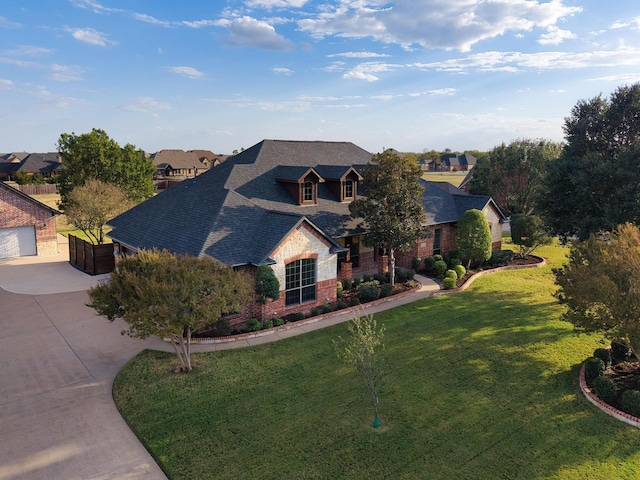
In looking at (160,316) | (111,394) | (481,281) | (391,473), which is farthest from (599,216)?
(111,394)

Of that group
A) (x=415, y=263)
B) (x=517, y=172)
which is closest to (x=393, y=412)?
(x=415, y=263)

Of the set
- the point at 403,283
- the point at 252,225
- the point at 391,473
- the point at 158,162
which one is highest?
the point at 158,162

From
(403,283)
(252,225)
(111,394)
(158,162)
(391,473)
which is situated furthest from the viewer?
(158,162)

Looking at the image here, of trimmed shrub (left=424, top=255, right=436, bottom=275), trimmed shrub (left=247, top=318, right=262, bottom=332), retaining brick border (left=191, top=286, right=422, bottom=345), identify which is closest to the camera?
retaining brick border (left=191, top=286, right=422, bottom=345)

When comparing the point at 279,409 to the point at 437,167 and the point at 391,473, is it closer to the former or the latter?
the point at 391,473

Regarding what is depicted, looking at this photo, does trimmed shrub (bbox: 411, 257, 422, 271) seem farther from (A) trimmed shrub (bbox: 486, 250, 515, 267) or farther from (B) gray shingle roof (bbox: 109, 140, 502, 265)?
(A) trimmed shrub (bbox: 486, 250, 515, 267)

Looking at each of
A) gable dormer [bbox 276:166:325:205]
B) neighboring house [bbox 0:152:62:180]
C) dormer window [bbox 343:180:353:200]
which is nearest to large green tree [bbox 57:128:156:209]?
gable dormer [bbox 276:166:325:205]
